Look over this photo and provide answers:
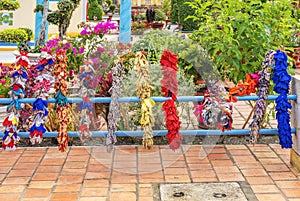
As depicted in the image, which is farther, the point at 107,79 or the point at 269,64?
the point at 107,79

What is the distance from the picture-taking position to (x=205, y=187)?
3.98 metres

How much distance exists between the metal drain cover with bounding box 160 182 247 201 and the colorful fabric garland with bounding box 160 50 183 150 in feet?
1.46

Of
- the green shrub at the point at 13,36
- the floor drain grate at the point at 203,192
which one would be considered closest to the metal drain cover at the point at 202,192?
the floor drain grate at the point at 203,192

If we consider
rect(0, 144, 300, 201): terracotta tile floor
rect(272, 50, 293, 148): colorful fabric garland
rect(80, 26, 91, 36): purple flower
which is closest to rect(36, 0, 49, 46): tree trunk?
rect(80, 26, 91, 36): purple flower

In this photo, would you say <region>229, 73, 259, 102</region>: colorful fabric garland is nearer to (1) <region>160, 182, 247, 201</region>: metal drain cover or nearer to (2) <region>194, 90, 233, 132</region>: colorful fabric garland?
(2) <region>194, 90, 233, 132</region>: colorful fabric garland

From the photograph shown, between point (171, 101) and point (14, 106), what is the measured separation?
138cm

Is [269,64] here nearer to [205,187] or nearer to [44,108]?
[205,187]

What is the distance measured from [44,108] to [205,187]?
5.08 feet

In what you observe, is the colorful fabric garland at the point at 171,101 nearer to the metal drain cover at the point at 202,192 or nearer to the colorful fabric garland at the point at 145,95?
the colorful fabric garland at the point at 145,95

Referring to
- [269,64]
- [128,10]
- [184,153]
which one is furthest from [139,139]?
[128,10]

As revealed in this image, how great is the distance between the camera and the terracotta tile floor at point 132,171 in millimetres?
3877

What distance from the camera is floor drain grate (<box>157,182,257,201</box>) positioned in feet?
12.3

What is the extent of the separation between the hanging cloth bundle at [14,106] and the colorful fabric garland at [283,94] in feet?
7.30

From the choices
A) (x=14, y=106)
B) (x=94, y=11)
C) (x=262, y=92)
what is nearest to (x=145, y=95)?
(x=262, y=92)
